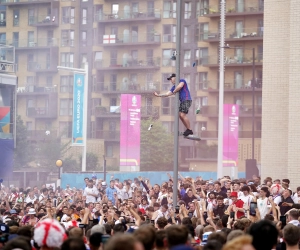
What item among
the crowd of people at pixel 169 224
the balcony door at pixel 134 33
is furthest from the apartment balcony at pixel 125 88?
the crowd of people at pixel 169 224

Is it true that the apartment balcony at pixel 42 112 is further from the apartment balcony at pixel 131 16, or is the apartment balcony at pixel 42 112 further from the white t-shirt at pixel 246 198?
the white t-shirt at pixel 246 198

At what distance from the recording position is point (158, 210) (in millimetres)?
19500

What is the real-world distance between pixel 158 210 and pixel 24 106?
70.6 meters

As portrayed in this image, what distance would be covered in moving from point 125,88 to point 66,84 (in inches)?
265

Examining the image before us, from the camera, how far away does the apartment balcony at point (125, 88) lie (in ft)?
265

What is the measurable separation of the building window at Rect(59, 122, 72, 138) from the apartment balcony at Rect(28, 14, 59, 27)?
10.1m

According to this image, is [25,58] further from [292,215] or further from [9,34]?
[292,215]

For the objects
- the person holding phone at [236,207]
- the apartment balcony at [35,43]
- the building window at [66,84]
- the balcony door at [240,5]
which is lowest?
the person holding phone at [236,207]

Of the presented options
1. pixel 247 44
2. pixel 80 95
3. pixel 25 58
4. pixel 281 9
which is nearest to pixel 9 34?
pixel 25 58

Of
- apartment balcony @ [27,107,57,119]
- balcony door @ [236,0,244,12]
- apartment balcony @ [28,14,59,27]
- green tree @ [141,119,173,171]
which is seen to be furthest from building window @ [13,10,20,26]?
balcony door @ [236,0,244,12]

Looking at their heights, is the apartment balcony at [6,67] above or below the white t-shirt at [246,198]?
above

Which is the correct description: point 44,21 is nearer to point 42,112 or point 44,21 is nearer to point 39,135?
point 42,112

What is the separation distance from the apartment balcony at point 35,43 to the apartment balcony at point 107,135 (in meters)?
9.94

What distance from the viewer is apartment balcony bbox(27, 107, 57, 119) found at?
8656cm
